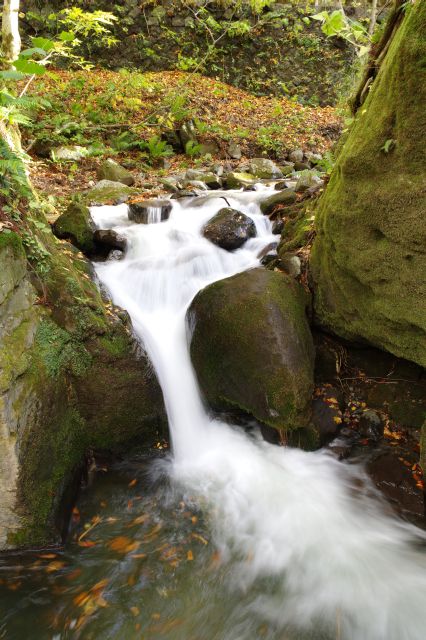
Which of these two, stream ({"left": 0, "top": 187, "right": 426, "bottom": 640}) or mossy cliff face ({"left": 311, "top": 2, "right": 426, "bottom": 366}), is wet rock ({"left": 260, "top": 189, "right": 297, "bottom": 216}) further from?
stream ({"left": 0, "top": 187, "right": 426, "bottom": 640})

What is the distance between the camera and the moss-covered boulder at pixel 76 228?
220 inches

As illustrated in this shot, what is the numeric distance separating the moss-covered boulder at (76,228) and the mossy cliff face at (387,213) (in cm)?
327

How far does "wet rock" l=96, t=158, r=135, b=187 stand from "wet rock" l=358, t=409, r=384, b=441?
7.25 m

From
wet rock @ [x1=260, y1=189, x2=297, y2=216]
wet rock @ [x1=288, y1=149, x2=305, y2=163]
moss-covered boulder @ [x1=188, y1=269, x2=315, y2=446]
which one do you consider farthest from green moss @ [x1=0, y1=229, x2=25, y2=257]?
wet rock @ [x1=288, y1=149, x2=305, y2=163]

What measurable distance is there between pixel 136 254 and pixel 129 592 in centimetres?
445

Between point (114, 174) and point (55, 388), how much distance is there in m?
6.94

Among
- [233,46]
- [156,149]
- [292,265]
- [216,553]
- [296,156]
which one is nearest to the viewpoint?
[216,553]

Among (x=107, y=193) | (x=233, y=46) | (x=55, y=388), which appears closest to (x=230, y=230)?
(x=107, y=193)

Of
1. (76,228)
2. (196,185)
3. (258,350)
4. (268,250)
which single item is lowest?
(258,350)

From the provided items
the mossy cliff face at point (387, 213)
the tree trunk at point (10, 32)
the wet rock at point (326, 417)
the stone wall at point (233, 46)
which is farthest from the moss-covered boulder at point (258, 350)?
the stone wall at point (233, 46)

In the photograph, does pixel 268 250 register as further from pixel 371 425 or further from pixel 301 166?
pixel 301 166

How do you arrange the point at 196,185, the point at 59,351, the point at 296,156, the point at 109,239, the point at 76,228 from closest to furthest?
the point at 59,351 < the point at 76,228 < the point at 109,239 < the point at 196,185 < the point at 296,156

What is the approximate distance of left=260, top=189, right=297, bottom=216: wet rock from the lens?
6.88 meters

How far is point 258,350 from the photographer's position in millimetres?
3979
